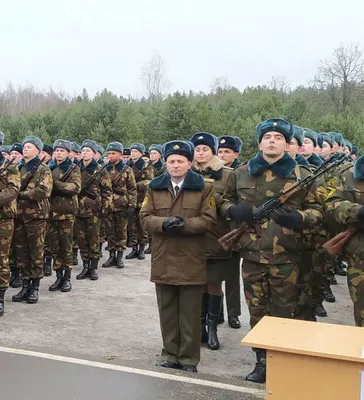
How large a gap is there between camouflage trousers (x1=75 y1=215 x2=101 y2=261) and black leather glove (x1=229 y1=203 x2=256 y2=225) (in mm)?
4352

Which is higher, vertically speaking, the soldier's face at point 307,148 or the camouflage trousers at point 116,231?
the soldier's face at point 307,148

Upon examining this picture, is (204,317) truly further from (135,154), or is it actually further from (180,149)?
(135,154)

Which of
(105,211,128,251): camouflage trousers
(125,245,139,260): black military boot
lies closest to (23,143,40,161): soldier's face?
(105,211,128,251): camouflage trousers

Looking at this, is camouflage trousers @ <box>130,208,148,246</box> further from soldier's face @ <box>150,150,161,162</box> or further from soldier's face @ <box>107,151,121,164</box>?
soldier's face @ <box>107,151,121,164</box>

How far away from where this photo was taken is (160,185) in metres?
4.41

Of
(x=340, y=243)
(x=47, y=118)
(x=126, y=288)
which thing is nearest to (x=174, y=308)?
(x=340, y=243)

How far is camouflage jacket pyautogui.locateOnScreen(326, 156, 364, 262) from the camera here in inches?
153

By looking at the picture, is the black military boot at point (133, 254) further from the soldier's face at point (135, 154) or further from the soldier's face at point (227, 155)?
the soldier's face at point (227, 155)

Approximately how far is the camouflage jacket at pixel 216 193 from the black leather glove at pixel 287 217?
928 mm

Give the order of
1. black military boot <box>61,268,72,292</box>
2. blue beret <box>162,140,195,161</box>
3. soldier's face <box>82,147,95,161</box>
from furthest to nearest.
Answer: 1. soldier's face <box>82,147,95,161</box>
2. black military boot <box>61,268,72,292</box>
3. blue beret <box>162,140,195,161</box>

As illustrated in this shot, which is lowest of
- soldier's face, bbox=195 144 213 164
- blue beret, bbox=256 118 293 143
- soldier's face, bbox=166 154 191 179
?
soldier's face, bbox=166 154 191 179

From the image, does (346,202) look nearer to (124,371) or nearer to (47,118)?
(124,371)

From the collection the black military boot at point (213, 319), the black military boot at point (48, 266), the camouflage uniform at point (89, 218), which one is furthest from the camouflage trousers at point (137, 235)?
the black military boot at point (213, 319)

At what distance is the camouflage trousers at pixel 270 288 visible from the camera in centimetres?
423
